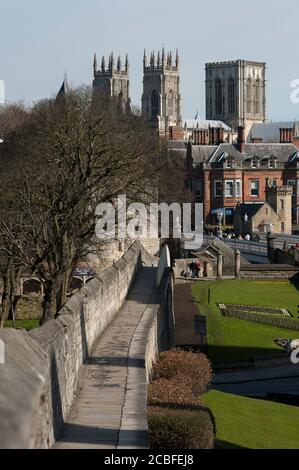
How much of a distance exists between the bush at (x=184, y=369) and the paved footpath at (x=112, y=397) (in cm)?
75

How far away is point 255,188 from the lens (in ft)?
361

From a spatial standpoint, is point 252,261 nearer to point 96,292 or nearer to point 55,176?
point 55,176

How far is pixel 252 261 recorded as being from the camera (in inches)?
3009

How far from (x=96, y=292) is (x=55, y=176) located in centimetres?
1674

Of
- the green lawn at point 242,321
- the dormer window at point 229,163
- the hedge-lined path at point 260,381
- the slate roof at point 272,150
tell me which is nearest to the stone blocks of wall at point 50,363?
the hedge-lined path at point 260,381

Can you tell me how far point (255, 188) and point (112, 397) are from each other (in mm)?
95126

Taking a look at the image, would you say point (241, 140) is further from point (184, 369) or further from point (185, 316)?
point (184, 369)

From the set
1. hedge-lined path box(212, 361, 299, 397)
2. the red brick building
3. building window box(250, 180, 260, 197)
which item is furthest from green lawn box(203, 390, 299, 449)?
building window box(250, 180, 260, 197)

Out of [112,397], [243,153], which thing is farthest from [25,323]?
[243,153]

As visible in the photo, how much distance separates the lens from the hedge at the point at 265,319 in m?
46.4

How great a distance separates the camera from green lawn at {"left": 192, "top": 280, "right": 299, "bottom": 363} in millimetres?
41188

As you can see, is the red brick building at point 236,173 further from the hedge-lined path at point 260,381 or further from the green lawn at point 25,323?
the hedge-lined path at point 260,381

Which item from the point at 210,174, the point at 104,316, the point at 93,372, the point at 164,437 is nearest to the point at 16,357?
the point at 164,437

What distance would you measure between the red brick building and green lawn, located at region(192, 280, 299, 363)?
4776 cm
